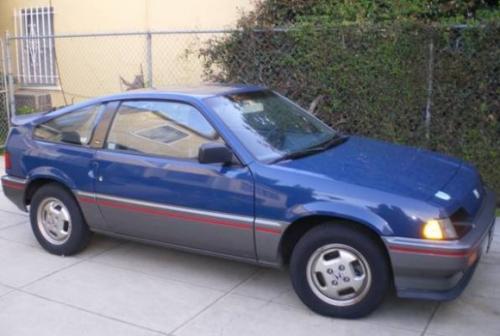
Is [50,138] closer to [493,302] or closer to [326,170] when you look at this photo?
[326,170]

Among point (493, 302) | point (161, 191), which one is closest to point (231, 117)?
point (161, 191)

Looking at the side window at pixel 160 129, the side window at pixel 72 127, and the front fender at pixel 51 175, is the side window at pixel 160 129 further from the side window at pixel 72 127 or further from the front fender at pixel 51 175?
the front fender at pixel 51 175

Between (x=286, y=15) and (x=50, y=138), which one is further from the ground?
(x=286, y=15)

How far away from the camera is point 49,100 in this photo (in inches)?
474

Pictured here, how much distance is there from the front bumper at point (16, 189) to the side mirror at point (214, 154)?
2.11 metres

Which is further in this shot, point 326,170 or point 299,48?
point 299,48

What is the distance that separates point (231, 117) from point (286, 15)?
4027mm

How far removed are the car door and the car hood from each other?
52 centimetres

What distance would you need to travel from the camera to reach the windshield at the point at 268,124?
15.0ft

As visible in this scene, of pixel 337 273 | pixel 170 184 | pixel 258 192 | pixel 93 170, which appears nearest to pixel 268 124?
pixel 258 192

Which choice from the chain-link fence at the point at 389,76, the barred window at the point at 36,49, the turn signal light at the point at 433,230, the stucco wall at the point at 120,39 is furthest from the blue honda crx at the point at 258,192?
the barred window at the point at 36,49

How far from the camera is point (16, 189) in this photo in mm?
5676

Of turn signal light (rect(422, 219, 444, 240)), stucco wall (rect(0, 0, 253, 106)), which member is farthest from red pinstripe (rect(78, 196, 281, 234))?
stucco wall (rect(0, 0, 253, 106))

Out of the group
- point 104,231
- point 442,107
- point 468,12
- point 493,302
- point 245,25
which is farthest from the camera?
point 245,25
